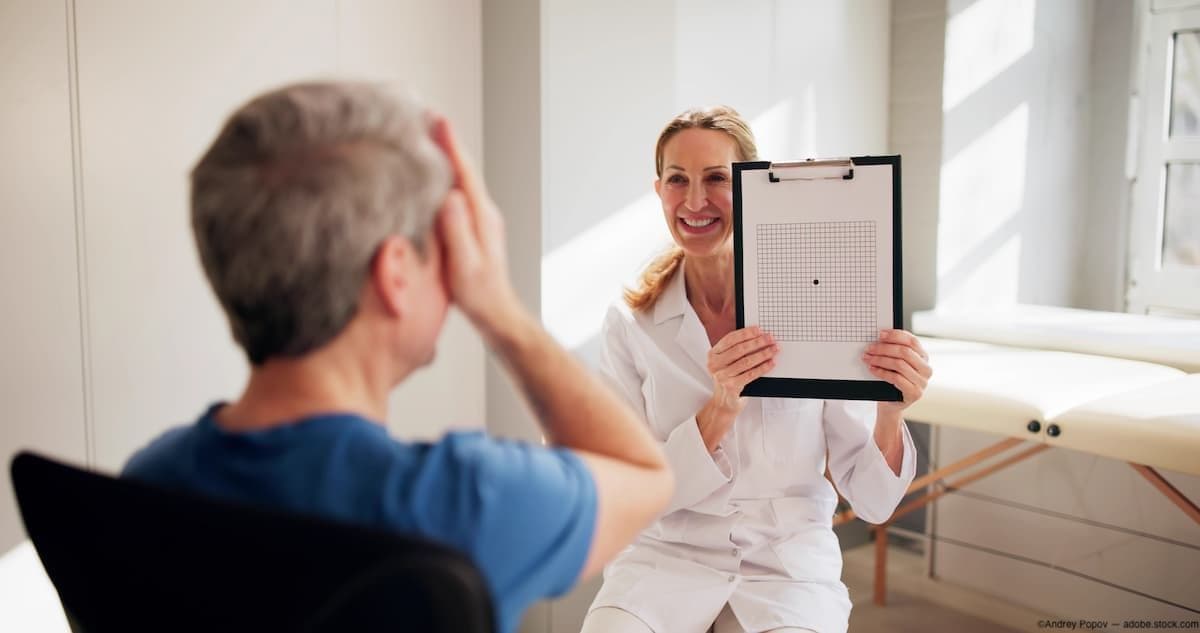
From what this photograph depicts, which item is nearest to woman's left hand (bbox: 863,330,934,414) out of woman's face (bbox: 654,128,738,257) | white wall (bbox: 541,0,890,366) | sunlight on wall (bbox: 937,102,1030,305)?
woman's face (bbox: 654,128,738,257)

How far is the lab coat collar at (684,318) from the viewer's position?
168 cm

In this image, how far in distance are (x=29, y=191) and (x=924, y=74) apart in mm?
2393

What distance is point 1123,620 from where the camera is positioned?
256 cm

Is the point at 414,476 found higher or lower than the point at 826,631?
higher

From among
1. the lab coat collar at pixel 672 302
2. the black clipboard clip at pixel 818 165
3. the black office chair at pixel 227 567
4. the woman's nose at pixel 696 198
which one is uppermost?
the black clipboard clip at pixel 818 165

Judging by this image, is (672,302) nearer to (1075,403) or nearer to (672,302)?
(672,302)

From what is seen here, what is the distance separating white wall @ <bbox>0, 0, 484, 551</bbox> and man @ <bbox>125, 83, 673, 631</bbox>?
3.36ft

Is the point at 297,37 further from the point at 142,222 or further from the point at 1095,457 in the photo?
the point at 1095,457

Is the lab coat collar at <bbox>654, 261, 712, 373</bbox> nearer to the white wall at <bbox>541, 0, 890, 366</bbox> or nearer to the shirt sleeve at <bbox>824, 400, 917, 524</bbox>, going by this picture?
the shirt sleeve at <bbox>824, 400, 917, 524</bbox>

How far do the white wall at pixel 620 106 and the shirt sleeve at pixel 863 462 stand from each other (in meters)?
0.77

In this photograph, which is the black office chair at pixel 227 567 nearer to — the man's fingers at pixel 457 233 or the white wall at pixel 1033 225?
the man's fingers at pixel 457 233

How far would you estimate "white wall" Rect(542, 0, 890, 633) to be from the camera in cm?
218

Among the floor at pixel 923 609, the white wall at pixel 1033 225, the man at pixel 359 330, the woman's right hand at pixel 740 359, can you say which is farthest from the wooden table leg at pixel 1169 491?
the man at pixel 359 330

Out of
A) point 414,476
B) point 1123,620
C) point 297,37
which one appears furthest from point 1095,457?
point 414,476
